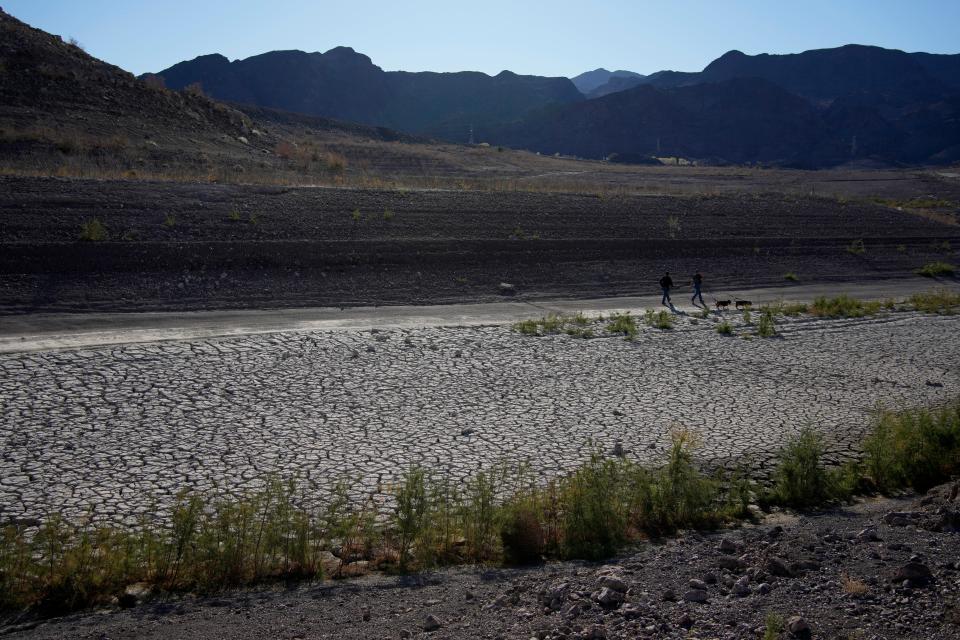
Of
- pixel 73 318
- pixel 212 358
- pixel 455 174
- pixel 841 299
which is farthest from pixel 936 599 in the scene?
pixel 455 174

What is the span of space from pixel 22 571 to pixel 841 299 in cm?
2503

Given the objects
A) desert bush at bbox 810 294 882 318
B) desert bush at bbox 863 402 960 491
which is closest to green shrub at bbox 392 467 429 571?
desert bush at bbox 863 402 960 491

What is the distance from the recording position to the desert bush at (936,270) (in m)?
34.8

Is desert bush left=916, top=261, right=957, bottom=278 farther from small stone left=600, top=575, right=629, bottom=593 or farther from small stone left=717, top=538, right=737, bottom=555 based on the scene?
small stone left=600, top=575, right=629, bottom=593

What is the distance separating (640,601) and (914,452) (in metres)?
6.51

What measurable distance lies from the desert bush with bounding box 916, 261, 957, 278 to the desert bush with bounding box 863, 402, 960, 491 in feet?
85.7

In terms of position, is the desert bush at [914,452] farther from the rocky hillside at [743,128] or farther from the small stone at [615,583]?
the rocky hillside at [743,128]

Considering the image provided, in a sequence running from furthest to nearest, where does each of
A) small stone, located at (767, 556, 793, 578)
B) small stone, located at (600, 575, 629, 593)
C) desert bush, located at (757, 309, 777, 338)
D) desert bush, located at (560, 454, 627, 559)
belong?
desert bush, located at (757, 309, 777, 338) → desert bush, located at (560, 454, 627, 559) → small stone, located at (767, 556, 793, 578) → small stone, located at (600, 575, 629, 593)

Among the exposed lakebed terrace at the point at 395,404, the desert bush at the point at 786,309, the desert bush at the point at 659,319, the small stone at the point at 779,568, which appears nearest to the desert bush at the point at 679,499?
the exposed lakebed terrace at the point at 395,404

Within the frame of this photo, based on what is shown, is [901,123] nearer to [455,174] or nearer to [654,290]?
[455,174]

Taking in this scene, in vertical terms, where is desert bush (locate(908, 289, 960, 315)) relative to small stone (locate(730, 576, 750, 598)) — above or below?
above

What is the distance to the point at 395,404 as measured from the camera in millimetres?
13734

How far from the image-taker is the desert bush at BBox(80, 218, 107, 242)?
23594 millimetres

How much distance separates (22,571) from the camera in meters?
7.23
